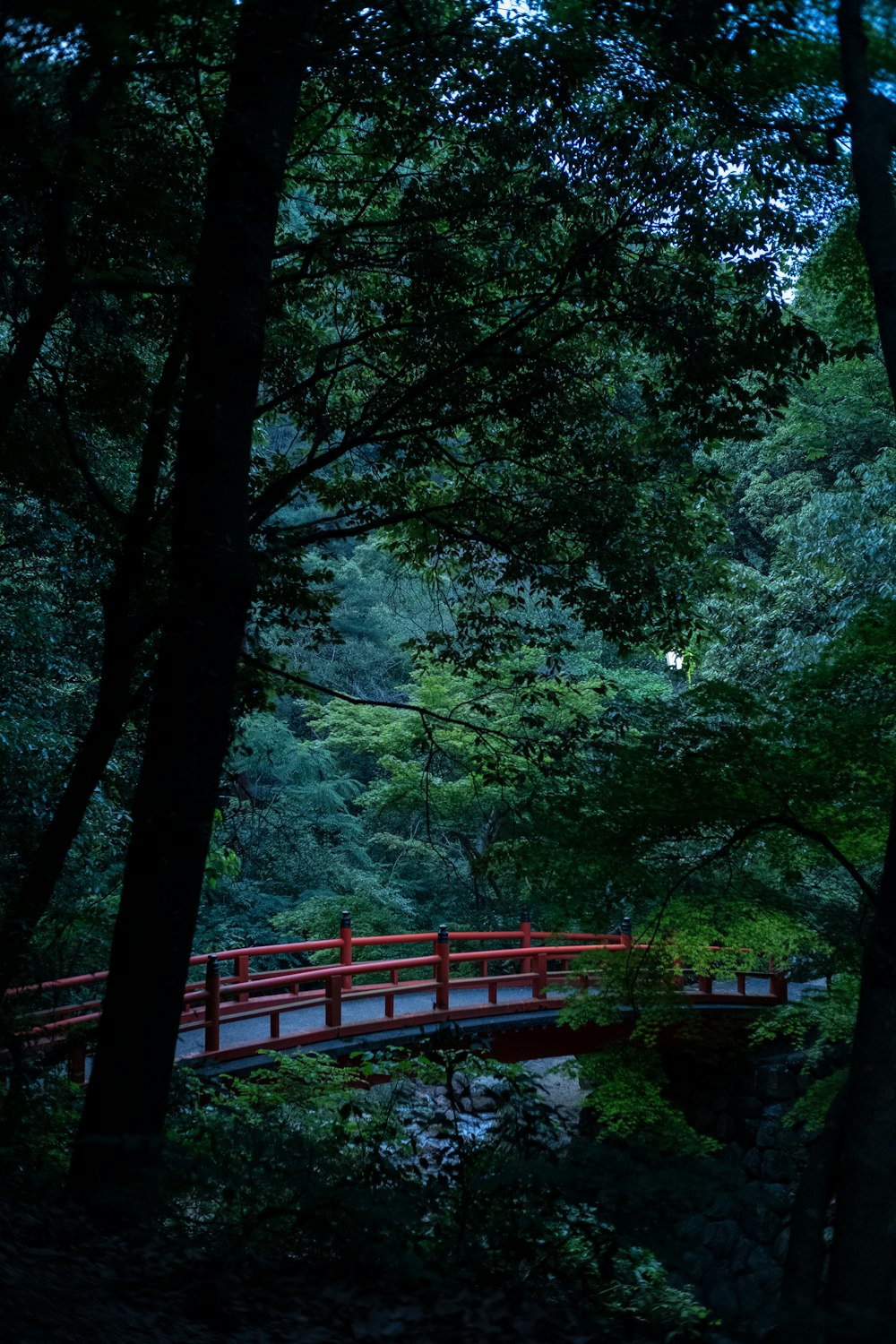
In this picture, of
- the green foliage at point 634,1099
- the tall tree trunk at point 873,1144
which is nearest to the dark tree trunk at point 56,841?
the tall tree trunk at point 873,1144

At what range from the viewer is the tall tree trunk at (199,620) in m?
4.44

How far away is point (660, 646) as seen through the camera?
7664 mm

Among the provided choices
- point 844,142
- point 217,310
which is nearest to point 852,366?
point 844,142

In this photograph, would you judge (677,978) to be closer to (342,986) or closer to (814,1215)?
(342,986)

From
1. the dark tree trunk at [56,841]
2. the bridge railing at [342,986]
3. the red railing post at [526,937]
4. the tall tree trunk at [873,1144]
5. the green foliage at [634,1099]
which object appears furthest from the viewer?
the red railing post at [526,937]

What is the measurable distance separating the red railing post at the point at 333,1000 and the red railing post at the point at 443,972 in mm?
1738

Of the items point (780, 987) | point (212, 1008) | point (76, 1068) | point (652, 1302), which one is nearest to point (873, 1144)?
point (652, 1302)

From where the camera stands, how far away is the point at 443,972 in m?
13.5

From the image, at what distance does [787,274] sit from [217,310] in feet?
12.1

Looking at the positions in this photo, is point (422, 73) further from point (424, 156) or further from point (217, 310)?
point (217, 310)

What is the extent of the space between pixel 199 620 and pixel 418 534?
139 inches

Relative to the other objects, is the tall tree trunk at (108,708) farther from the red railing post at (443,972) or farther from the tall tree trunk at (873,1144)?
the red railing post at (443,972)

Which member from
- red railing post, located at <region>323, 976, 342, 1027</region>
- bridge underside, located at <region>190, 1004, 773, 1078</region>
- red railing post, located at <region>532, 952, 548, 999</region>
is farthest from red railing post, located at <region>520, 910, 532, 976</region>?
red railing post, located at <region>323, 976, 342, 1027</region>

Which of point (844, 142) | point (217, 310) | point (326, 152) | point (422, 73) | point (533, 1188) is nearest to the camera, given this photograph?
point (533, 1188)
